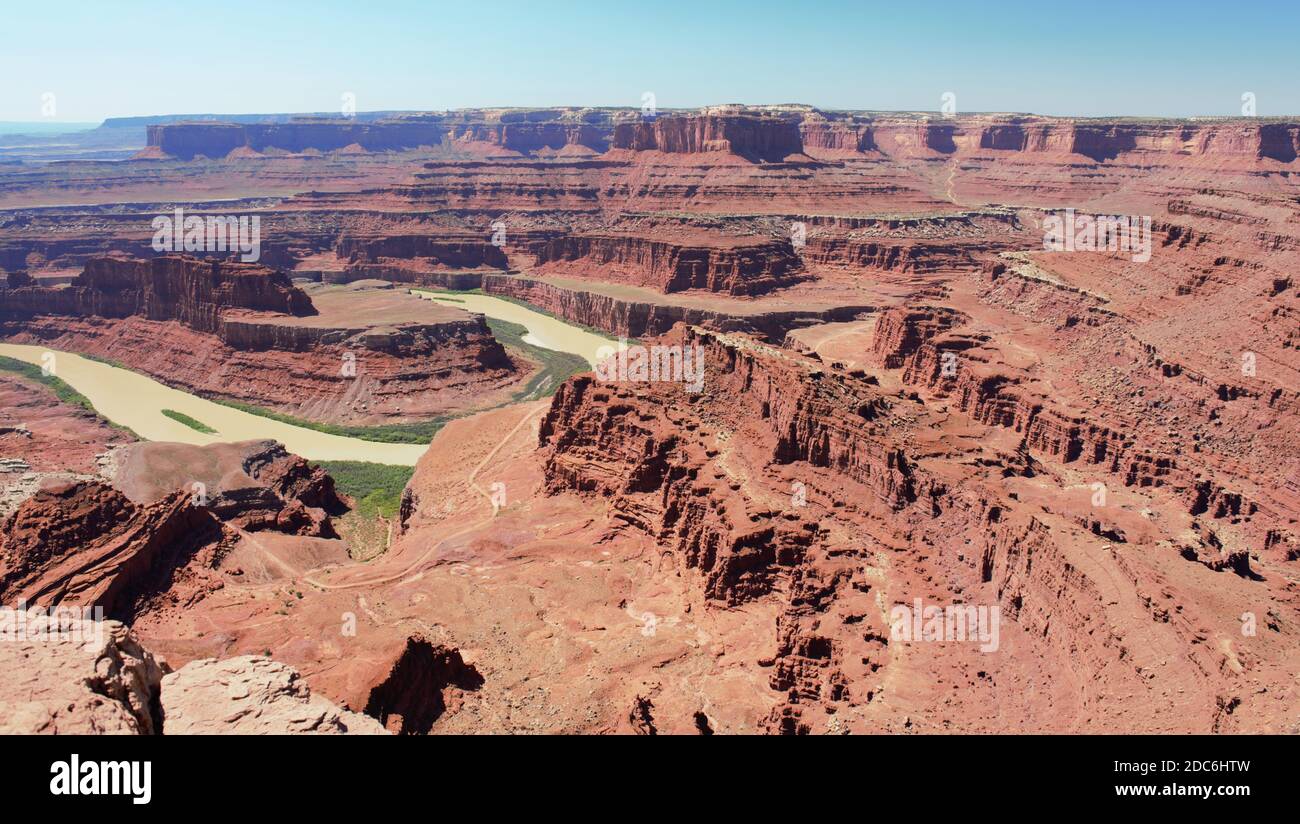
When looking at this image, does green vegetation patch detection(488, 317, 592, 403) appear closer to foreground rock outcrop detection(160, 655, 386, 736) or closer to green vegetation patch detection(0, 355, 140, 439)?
green vegetation patch detection(0, 355, 140, 439)

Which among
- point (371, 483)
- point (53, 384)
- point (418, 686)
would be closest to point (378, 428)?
point (371, 483)

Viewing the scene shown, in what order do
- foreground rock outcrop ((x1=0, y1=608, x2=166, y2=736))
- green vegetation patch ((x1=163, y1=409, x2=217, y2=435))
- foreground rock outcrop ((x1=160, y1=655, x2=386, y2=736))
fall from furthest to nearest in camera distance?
1. green vegetation patch ((x1=163, y1=409, x2=217, y2=435))
2. foreground rock outcrop ((x1=160, y1=655, x2=386, y2=736))
3. foreground rock outcrop ((x1=0, y1=608, x2=166, y2=736))

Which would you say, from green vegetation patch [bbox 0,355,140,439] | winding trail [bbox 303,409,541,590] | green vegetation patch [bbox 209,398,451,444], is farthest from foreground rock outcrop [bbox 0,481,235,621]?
green vegetation patch [bbox 0,355,140,439]

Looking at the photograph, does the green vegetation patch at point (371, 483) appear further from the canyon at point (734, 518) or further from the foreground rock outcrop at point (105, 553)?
the foreground rock outcrop at point (105, 553)

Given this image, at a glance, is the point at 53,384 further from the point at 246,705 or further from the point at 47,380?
the point at 246,705

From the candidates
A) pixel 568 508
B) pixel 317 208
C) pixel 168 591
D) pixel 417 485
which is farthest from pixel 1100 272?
pixel 317 208
